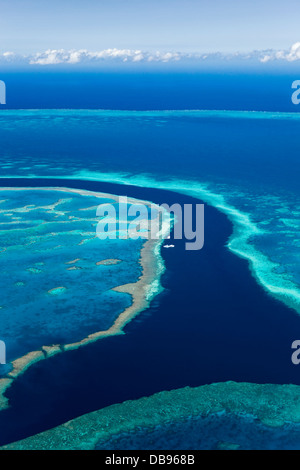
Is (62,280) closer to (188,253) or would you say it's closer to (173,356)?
(188,253)

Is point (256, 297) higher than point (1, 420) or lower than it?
higher

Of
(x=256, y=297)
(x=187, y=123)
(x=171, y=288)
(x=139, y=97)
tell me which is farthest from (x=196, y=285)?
(x=139, y=97)

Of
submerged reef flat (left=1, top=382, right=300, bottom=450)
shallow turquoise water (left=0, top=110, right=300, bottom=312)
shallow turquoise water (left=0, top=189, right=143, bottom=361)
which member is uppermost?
shallow turquoise water (left=0, top=110, right=300, bottom=312)

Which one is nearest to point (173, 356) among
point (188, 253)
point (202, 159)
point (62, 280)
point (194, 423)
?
point (194, 423)

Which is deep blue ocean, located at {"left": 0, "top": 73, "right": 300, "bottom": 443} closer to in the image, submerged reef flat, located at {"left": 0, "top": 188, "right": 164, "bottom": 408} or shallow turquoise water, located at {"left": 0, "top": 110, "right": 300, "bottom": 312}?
shallow turquoise water, located at {"left": 0, "top": 110, "right": 300, "bottom": 312}

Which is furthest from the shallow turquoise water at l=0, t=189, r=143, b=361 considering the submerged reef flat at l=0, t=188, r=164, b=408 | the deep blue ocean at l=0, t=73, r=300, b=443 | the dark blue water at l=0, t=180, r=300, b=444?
the deep blue ocean at l=0, t=73, r=300, b=443

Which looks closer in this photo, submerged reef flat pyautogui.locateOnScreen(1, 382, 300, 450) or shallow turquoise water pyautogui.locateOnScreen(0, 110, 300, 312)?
submerged reef flat pyautogui.locateOnScreen(1, 382, 300, 450)

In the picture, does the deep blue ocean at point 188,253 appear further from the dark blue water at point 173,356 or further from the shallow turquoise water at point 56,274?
the shallow turquoise water at point 56,274
